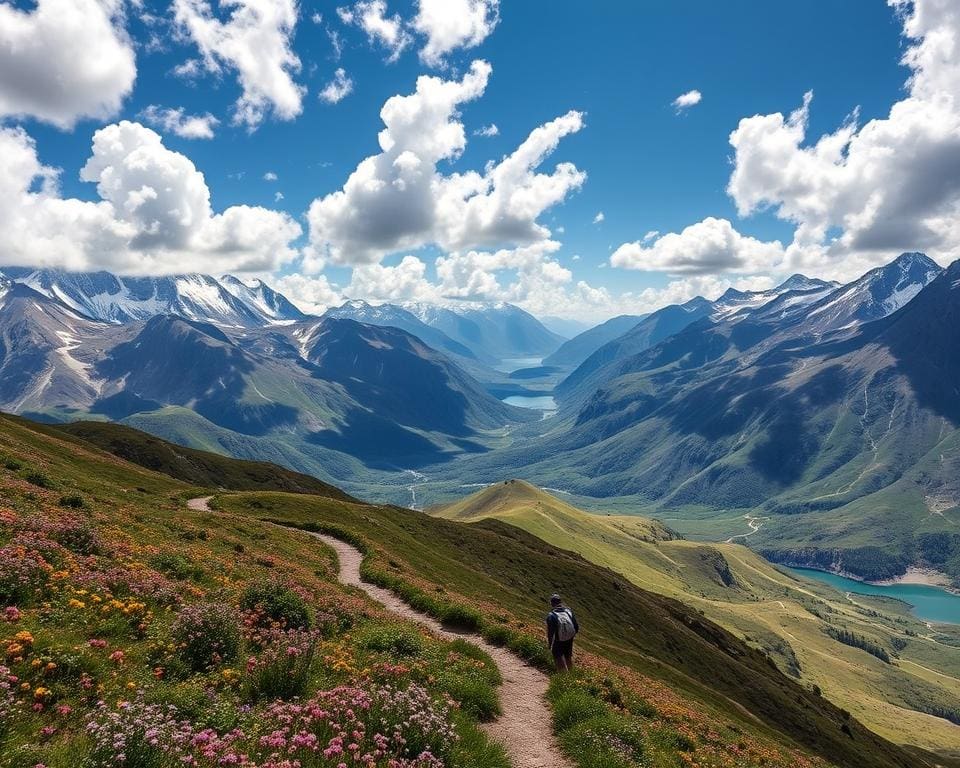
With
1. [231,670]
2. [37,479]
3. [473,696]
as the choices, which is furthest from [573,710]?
[37,479]

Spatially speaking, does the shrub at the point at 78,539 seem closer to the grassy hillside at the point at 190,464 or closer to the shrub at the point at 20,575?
the shrub at the point at 20,575

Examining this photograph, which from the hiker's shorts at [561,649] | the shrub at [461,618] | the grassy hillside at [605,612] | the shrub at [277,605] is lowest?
the grassy hillside at [605,612]

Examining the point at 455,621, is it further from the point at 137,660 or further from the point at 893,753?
the point at 893,753

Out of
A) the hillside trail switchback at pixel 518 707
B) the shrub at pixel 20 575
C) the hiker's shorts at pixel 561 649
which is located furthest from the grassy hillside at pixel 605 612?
the shrub at pixel 20 575

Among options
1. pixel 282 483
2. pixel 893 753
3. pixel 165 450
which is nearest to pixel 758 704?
pixel 893 753

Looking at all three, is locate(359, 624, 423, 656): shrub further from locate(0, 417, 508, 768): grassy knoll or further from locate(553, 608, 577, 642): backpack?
locate(553, 608, 577, 642): backpack

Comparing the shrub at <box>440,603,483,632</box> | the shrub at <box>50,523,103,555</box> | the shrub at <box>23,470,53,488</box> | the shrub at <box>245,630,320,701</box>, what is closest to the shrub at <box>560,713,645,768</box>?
the shrub at <box>245,630,320,701</box>

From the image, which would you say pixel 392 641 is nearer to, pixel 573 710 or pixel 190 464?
pixel 573 710

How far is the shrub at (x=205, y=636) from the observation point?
13.8m

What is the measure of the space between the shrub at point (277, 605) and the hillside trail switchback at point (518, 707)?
7.51 metres

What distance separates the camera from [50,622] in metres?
13.2

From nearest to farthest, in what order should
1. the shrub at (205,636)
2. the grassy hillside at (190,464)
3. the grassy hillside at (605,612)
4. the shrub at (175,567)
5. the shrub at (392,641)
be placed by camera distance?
1. the shrub at (205,636)
2. the shrub at (392,641)
3. the shrub at (175,567)
4. the grassy hillside at (605,612)
5. the grassy hillside at (190,464)

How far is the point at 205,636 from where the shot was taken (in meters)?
14.1

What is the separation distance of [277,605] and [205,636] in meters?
5.11
